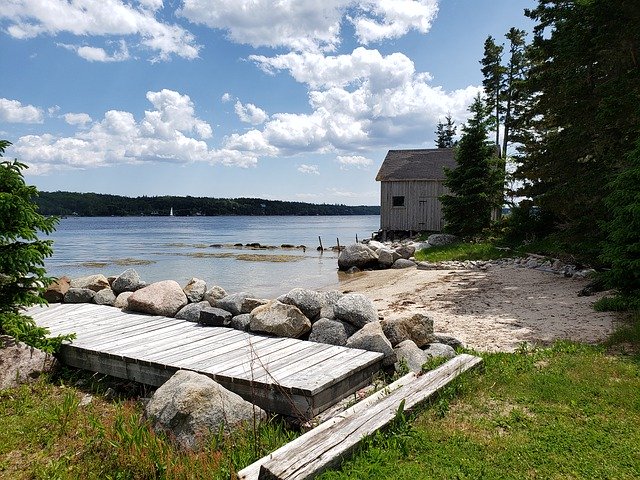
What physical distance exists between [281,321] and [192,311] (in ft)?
7.10

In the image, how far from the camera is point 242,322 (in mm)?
7773

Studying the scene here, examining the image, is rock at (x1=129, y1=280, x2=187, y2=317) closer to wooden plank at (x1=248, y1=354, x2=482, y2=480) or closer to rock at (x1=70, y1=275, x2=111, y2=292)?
rock at (x1=70, y1=275, x2=111, y2=292)

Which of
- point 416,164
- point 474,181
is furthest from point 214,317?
point 416,164

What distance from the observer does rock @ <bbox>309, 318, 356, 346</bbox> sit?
276 inches

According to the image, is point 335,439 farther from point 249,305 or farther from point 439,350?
point 249,305

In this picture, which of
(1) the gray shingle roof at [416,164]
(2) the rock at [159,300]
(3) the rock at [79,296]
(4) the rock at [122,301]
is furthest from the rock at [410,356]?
(1) the gray shingle roof at [416,164]

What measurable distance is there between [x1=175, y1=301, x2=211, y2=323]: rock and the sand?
15.7 ft

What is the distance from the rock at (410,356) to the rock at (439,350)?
199mm

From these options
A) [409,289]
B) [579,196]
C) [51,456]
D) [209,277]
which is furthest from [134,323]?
[209,277]

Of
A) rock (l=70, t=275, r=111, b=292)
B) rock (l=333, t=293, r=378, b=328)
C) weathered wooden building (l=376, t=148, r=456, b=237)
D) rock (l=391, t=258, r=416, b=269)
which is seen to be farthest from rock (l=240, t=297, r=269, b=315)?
weathered wooden building (l=376, t=148, r=456, b=237)

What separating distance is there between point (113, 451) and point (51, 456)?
0.76m

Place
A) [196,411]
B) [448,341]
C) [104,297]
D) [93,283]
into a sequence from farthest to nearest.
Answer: [93,283] < [104,297] < [448,341] < [196,411]

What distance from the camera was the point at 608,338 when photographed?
7.43 metres

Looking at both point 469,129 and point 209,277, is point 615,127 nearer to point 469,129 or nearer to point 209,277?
point 469,129
